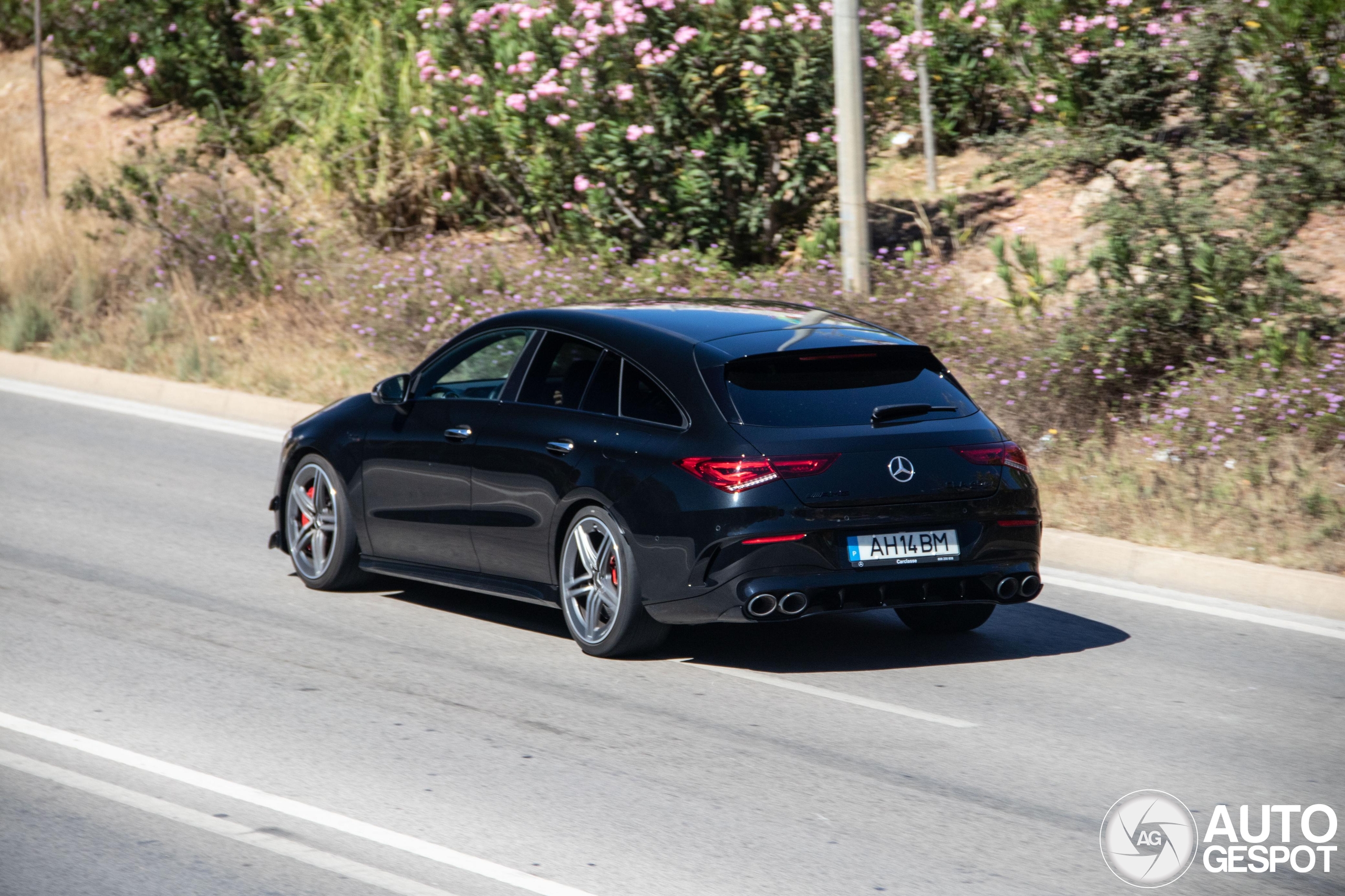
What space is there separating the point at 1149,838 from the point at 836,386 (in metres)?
2.62

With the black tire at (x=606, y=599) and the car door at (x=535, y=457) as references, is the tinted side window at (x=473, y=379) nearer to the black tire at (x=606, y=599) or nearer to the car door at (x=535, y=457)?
the car door at (x=535, y=457)

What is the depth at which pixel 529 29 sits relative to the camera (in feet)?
52.7

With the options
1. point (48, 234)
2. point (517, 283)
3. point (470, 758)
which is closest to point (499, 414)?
point (470, 758)

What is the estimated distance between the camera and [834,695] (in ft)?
Result: 22.2

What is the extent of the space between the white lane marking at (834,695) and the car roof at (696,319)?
1443 millimetres

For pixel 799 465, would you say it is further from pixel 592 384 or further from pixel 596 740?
pixel 596 740

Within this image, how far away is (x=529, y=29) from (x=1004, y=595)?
1050cm

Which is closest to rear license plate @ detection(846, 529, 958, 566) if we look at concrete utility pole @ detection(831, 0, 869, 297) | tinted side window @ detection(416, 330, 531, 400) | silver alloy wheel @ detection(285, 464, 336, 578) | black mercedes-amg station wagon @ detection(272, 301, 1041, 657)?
black mercedes-amg station wagon @ detection(272, 301, 1041, 657)

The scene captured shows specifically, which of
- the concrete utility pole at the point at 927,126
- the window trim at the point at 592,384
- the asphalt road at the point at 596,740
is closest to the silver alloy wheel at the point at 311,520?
the asphalt road at the point at 596,740

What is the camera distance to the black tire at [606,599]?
702cm

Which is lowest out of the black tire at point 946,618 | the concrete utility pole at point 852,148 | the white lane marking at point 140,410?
the black tire at point 946,618

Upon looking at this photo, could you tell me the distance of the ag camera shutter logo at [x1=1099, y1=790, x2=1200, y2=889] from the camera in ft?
15.8

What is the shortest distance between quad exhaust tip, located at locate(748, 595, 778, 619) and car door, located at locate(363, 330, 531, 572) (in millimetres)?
1742

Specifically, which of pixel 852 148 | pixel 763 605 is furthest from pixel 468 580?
pixel 852 148
